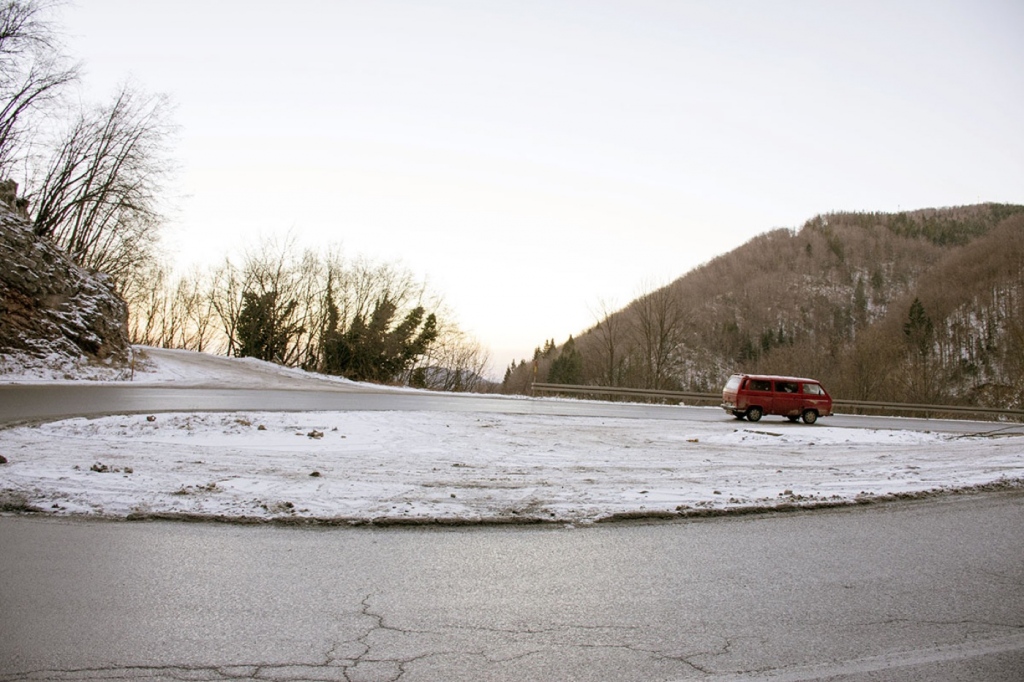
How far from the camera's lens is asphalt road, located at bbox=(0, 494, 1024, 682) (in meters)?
3.67

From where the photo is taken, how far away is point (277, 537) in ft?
20.6

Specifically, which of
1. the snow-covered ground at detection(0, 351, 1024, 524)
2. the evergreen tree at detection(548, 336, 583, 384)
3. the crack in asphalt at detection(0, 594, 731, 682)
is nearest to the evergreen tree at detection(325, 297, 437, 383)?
the evergreen tree at detection(548, 336, 583, 384)

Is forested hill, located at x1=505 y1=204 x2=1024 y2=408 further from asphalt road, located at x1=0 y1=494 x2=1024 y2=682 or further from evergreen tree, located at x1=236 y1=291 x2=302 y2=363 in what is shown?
asphalt road, located at x1=0 y1=494 x2=1024 y2=682

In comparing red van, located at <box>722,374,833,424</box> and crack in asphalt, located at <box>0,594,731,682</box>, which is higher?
red van, located at <box>722,374,833,424</box>

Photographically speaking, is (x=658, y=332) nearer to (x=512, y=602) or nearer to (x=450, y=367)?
(x=450, y=367)

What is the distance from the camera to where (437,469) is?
1029cm

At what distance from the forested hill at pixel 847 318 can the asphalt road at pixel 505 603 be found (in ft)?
125

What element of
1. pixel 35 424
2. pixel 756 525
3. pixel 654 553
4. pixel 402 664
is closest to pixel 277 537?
pixel 402 664

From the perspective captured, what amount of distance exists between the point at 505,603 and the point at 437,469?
571 centimetres

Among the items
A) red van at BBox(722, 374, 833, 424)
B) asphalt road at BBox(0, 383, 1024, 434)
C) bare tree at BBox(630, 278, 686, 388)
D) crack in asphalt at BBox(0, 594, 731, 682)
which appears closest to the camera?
crack in asphalt at BBox(0, 594, 731, 682)

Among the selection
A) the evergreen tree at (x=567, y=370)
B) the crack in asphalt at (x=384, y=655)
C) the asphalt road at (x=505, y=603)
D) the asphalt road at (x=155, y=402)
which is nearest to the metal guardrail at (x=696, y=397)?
the asphalt road at (x=155, y=402)

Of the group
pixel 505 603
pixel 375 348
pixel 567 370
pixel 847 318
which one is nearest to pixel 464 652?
pixel 505 603

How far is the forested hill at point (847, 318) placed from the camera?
152ft

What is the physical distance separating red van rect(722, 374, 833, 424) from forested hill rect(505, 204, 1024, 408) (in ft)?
60.4
